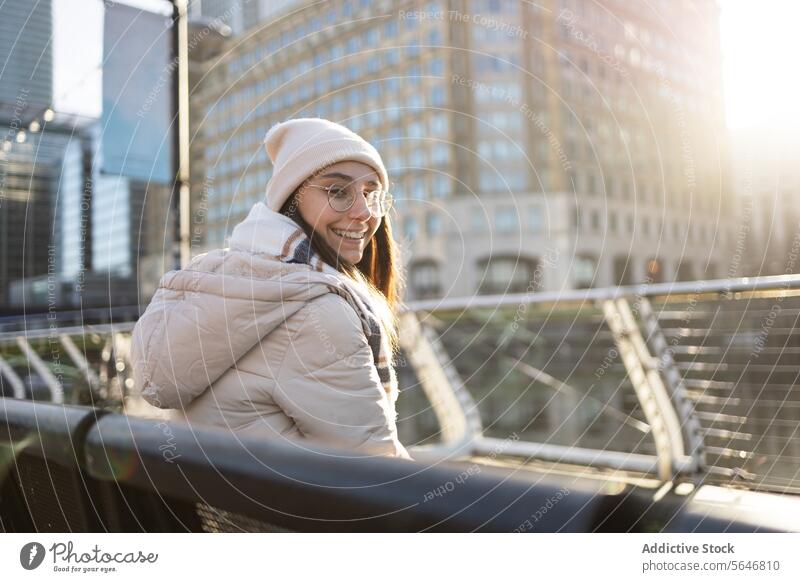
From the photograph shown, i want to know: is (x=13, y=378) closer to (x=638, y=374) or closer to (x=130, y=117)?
(x=130, y=117)

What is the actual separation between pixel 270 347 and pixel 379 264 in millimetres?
254

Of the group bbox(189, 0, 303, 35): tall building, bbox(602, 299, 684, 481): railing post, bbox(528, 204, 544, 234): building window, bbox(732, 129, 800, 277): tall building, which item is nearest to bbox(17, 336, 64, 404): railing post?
bbox(189, 0, 303, 35): tall building

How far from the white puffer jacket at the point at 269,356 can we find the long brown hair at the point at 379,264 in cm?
12

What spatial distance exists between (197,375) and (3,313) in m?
1.77

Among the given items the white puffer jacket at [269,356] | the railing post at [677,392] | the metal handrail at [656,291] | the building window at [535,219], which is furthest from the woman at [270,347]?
the building window at [535,219]

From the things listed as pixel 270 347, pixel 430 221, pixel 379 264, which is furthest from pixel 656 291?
pixel 430 221

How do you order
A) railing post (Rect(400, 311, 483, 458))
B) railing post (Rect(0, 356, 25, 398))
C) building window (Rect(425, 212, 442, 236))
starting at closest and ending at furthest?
railing post (Rect(400, 311, 483, 458)) < railing post (Rect(0, 356, 25, 398)) < building window (Rect(425, 212, 442, 236))

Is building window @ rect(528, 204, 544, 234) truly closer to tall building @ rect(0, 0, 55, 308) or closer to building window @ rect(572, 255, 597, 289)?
building window @ rect(572, 255, 597, 289)

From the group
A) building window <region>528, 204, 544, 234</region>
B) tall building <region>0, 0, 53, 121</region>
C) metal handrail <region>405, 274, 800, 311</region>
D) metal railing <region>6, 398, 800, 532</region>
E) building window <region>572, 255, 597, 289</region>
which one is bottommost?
building window <region>572, 255, 597, 289</region>

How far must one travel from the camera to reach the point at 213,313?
0.72 m

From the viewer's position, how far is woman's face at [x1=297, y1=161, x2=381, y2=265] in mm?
858

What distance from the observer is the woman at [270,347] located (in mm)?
712

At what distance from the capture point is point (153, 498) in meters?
0.61
